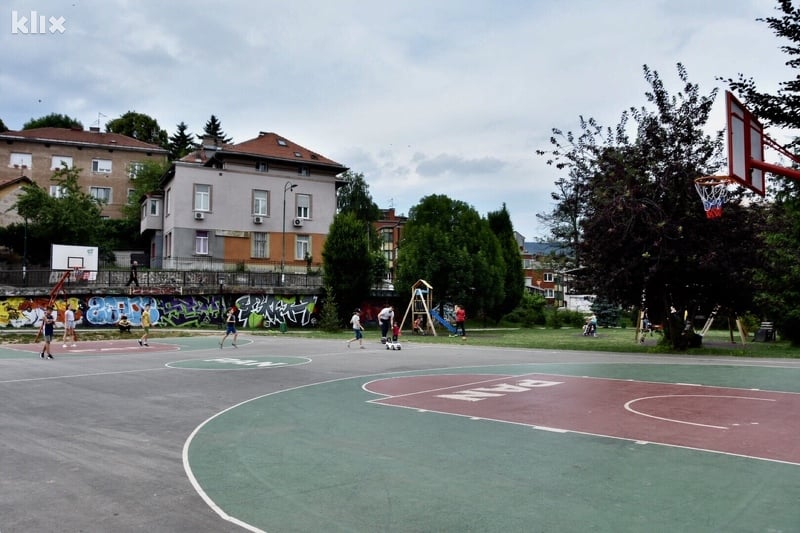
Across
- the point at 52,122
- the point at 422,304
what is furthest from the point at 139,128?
the point at 422,304

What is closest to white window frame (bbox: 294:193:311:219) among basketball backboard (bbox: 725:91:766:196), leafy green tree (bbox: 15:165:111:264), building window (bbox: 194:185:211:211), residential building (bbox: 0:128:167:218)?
building window (bbox: 194:185:211:211)

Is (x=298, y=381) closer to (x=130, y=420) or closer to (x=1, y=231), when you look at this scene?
(x=130, y=420)

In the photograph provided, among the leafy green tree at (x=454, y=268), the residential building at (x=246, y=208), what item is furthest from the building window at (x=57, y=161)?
the leafy green tree at (x=454, y=268)

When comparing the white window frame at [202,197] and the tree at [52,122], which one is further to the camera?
the tree at [52,122]

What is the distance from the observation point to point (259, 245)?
171 feet

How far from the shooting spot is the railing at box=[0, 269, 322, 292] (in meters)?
40.1

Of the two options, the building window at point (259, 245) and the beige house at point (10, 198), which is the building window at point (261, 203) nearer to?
the building window at point (259, 245)

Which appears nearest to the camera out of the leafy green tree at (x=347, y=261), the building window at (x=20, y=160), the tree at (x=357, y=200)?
the leafy green tree at (x=347, y=261)

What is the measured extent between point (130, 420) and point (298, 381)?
226 inches

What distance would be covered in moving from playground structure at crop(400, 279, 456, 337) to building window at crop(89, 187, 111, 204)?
116 feet

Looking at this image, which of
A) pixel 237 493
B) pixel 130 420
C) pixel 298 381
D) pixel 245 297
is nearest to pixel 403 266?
pixel 245 297

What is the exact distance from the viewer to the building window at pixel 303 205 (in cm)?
5350

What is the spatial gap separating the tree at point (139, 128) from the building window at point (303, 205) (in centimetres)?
3874

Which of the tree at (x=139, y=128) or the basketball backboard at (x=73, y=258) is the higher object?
the tree at (x=139, y=128)
